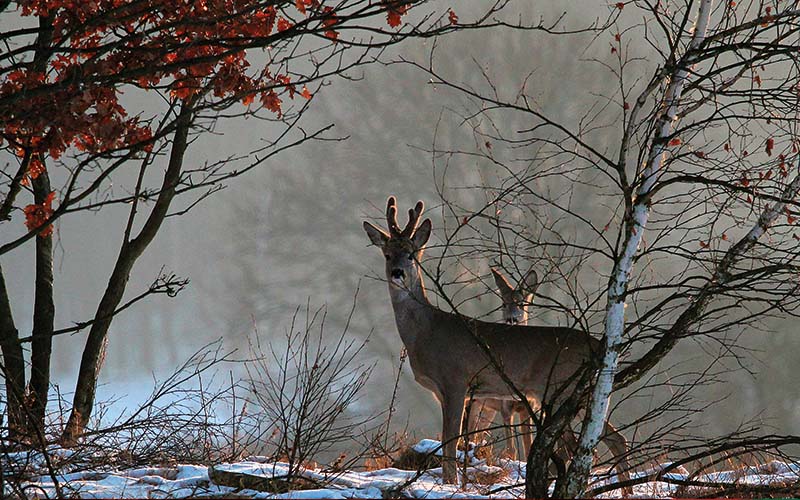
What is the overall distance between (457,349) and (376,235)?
1.28m

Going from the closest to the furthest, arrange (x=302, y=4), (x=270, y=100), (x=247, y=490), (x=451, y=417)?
1. (x=302, y=4)
2. (x=247, y=490)
3. (x=270, y=100)
4. (x=451, y=417)

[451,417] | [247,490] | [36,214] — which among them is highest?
[36,214]

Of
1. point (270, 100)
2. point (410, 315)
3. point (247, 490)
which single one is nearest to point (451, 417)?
point (410, 315)

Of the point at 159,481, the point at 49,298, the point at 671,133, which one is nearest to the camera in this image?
the point at 671,133

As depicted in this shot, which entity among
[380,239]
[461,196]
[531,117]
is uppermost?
[531,117]

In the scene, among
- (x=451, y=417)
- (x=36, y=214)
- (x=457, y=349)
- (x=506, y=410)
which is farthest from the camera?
(x=506, y=410)

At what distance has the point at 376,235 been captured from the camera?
8797 millimetres

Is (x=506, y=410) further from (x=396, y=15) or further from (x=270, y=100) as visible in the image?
(x=396, y=15)

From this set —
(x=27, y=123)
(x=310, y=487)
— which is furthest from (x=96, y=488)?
(x=27, y=123)

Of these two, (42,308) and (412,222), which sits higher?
(412,222)

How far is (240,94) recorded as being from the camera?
5.01m

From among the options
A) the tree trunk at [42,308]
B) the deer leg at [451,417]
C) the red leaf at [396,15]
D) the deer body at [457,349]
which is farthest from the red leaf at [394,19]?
the tree trunk at [42,308]

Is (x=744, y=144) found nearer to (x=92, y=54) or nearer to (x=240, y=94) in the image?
(x=240, y=94)

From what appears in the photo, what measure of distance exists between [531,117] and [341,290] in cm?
588
